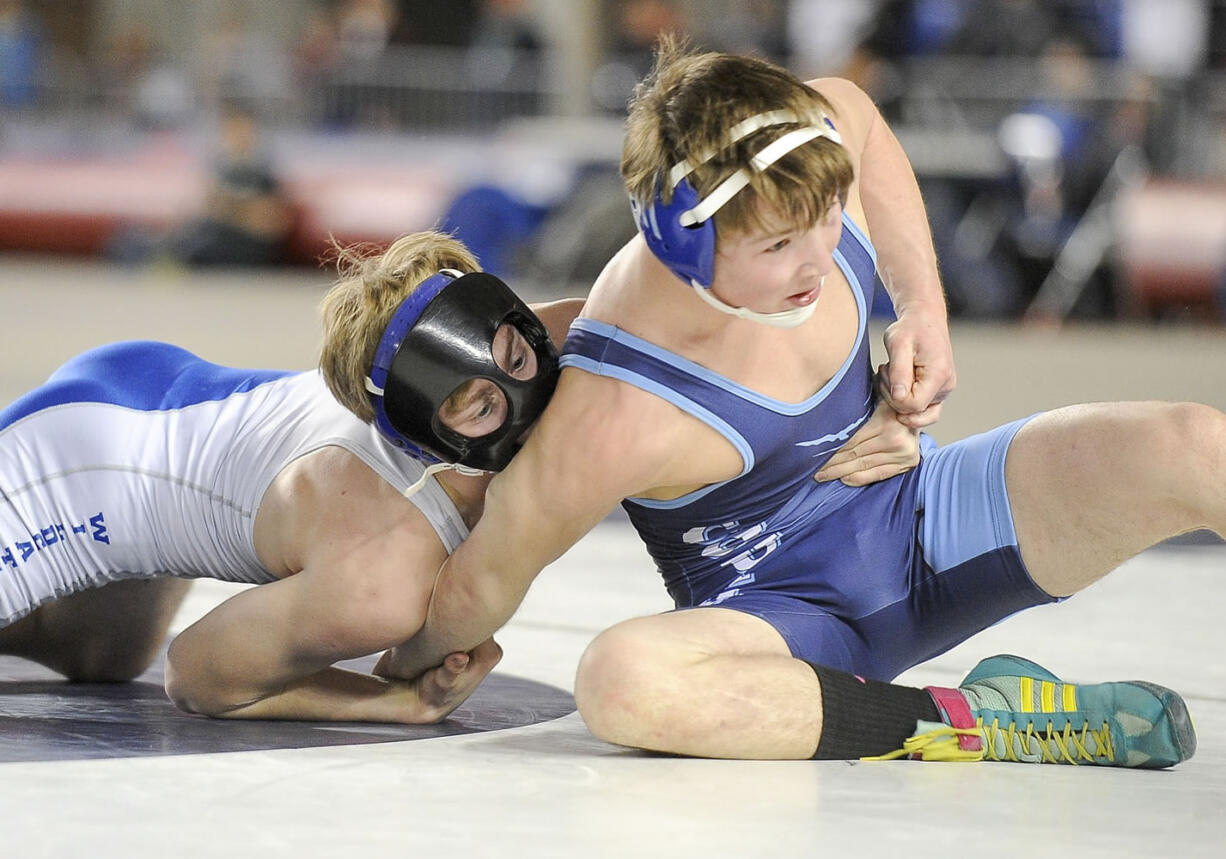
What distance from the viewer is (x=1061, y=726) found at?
2652mm

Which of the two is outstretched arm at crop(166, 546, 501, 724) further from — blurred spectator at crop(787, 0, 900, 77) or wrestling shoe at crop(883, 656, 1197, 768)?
blurred spectator at crop(787, 0, 900, 77)

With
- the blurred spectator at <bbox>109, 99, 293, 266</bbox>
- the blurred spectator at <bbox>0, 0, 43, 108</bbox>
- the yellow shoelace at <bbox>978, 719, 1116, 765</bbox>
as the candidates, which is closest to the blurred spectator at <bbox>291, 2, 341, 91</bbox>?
the blurred spectator at <bbox>109, 99, 293, 266</bbox>

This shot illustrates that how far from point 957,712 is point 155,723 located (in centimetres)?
122

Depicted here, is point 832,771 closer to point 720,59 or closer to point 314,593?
point 314,593

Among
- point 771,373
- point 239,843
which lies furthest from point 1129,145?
point 239,843

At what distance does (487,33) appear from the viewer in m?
14.4

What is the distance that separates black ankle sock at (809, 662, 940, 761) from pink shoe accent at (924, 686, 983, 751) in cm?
2

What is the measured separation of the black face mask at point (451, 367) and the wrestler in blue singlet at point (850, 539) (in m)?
0.09

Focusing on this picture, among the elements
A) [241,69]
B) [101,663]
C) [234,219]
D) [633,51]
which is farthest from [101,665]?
[241,69]

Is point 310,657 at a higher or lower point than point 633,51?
lower

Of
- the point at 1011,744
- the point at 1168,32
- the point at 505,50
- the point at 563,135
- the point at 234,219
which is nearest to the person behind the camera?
the point at 1011,744

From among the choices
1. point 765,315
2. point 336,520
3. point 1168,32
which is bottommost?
point 336,520

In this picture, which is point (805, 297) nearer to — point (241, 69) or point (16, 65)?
point (241, 69)

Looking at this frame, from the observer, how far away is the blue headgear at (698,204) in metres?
2.45
